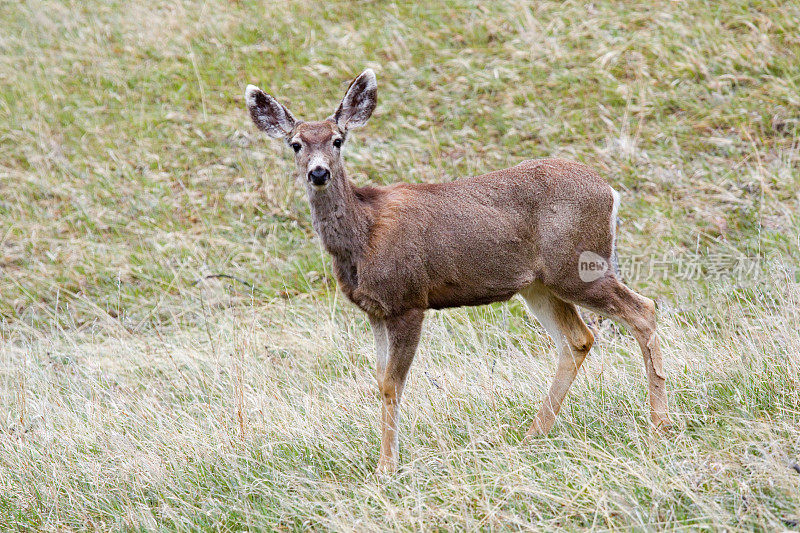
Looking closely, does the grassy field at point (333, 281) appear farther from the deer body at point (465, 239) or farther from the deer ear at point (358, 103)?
the deer ear at point (358, 103)

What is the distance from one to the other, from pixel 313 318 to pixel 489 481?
3769mm

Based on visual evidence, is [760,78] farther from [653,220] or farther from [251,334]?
[251,334]

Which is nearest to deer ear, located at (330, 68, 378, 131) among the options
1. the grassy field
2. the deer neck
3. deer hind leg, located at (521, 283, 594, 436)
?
the deer neck

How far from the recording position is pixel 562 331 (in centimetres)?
533

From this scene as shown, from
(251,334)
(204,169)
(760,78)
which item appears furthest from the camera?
(204,169)

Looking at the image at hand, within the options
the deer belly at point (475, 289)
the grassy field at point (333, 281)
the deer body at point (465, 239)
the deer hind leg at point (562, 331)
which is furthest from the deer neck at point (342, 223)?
the deer hind leg at point (562, 331)

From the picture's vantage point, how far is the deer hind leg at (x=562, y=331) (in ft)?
17.0

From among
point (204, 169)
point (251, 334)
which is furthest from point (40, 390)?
point (204, 169)

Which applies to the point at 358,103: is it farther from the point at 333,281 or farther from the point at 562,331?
the point at 333,281

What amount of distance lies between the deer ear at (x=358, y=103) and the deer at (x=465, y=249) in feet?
0.23

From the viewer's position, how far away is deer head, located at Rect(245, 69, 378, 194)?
4.84m

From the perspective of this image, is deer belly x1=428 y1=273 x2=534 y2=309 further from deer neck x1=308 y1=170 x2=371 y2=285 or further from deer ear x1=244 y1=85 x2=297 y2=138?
deer ear x1=244 y1=85 x2=297 y2=138

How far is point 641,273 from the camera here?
297 inches

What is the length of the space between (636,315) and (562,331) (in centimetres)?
52
